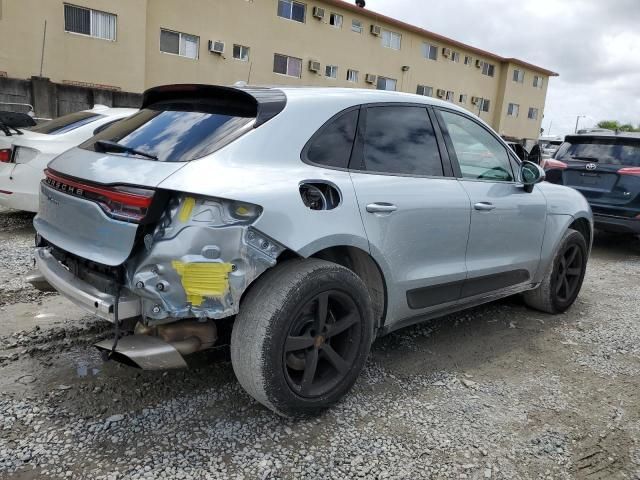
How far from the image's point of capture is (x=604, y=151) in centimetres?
765

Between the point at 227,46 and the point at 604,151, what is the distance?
16858mm

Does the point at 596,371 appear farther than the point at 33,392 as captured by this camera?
Yes

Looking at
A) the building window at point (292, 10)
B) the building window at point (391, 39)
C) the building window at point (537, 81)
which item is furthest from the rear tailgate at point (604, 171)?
the building window at point (537, 81)

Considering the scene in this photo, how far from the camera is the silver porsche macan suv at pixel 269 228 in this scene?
2340mm

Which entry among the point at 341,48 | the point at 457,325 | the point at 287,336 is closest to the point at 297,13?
the point at 341,48

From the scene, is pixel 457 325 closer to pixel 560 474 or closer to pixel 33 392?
pixel 560 474

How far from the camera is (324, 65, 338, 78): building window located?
2477cm

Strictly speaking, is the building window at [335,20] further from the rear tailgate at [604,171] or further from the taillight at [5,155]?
the taillight at [5,155]

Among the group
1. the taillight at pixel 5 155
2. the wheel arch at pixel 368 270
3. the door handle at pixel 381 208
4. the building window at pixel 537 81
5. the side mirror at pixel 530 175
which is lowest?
the wheel arch at pixel 368 270

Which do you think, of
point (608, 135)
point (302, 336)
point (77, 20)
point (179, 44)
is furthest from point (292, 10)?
point (302, 336)

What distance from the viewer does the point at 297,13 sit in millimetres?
22984

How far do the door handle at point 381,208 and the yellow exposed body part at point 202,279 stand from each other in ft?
3.02

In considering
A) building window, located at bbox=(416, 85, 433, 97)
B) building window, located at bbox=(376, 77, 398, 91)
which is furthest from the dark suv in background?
building window, located at bbox=(416, 85, 433, 97)

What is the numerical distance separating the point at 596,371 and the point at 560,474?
1424 millimetres
